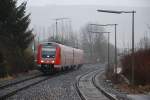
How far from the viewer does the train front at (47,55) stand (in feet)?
184

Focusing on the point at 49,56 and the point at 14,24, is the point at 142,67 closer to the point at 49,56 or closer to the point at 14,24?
the point at 14,24

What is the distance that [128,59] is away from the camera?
146ft

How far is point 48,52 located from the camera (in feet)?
186

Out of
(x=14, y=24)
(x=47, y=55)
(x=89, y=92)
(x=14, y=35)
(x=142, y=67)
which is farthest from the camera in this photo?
(x=47, y=55)

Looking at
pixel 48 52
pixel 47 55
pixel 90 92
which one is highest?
pixel 48 52

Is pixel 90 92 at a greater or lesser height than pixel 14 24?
lesser

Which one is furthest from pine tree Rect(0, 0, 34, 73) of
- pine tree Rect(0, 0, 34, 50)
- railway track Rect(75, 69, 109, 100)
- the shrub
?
the shrub

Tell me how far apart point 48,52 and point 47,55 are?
33cm

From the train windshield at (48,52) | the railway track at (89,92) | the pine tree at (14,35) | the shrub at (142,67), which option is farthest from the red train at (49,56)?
the shrub at (142,67)

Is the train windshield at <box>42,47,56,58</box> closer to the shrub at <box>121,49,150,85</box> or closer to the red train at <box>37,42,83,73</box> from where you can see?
the red train at <box>37,42,83,73</box>

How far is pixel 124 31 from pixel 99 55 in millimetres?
34596

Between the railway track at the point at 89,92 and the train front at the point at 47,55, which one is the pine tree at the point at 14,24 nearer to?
the train front at the point at 47,55

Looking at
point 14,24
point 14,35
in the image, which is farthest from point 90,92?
point 14,35

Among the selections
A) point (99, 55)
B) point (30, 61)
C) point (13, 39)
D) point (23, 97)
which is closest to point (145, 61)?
point (23, 97)
